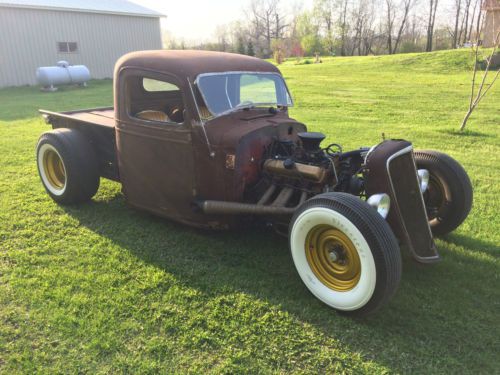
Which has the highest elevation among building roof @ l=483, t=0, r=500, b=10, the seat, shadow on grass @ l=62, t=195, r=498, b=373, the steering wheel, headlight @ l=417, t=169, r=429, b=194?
building roof @ l=483, t=0, r=500, b=10

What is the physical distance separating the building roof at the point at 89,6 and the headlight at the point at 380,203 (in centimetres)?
2201

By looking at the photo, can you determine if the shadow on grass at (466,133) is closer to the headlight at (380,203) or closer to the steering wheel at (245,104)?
the steering wheel at (245,104)

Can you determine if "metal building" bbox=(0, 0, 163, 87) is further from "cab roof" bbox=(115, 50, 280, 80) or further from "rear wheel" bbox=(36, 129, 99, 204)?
"cab roof" bbox=(115, 50, 280, 80)

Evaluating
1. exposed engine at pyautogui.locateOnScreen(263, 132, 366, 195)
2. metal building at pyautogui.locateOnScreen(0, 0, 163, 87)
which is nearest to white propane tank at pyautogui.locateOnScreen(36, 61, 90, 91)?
metal building at pyautogui.locateOnScreen(0, 0, 163, 87)

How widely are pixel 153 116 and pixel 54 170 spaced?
1708 millimetres

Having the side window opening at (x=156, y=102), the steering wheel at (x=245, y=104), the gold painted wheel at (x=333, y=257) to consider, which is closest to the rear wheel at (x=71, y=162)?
the side window opening at (x=156, y=102)

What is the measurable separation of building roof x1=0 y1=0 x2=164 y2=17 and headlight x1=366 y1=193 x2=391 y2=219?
72.2 ft

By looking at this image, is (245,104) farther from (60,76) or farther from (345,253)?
(60,76)

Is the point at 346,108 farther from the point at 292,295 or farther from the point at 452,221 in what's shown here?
the point at 292,295

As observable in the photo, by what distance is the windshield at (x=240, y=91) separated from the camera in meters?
3.74

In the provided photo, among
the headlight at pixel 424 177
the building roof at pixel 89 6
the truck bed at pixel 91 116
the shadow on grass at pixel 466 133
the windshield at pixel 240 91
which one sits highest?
the building roof at pixel 89 6

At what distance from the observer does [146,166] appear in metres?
4.06

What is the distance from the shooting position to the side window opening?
4.20 m

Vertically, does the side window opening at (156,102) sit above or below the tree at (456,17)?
below
